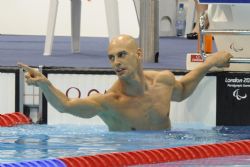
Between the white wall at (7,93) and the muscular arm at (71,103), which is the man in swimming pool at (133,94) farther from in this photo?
the white wall at (7,93)

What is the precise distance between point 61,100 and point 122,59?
1.29ft

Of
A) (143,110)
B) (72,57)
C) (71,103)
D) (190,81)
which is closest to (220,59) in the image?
(190,81)

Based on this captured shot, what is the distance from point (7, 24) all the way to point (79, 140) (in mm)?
7355

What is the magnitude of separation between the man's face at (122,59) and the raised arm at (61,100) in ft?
0.83

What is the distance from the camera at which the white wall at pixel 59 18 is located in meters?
10.9

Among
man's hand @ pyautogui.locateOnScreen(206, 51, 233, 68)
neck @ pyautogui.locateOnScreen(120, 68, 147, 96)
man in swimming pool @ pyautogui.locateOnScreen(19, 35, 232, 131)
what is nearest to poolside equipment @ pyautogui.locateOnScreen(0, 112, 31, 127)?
man in swimming pool @ pyautogui.locateOnScreen(19, 35, 232, 131)

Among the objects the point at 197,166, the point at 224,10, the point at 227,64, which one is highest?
Result: the point at 224,10

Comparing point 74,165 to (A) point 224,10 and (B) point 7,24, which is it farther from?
(B) point 7,24

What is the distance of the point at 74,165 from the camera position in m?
3.49

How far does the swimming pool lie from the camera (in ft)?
13.9

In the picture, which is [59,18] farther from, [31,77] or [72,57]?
[31,77]

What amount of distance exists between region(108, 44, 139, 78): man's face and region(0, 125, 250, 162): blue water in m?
0.41

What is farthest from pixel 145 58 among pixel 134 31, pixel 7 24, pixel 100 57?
pixel 7 24

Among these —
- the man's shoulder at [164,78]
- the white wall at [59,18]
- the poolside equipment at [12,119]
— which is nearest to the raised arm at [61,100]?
the man's shoulder at [164,78]
